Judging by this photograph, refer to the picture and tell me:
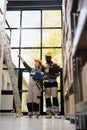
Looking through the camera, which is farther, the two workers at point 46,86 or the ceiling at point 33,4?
the ceiling at point 33,4

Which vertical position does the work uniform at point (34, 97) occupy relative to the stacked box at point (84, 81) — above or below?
below

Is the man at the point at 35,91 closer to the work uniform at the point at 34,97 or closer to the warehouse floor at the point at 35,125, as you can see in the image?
the work uniform at the point at 34,97

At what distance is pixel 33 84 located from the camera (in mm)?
5777

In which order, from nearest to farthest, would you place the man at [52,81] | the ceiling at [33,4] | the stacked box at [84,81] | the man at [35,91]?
the stacked box at [84,81] < the man at [52,81] < the man at [35,91] < the ceiling at [33,4]

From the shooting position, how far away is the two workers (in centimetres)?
528

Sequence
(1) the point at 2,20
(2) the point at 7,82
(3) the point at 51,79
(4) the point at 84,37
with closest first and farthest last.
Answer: (4) the point at 84,37 → (3) the point at 51,79 → (1) the point at 2,20 → (2) the point at 7,82

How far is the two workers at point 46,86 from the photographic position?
528cm

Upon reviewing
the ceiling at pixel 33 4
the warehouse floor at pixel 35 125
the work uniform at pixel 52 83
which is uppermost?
the ceiling at pixel 33 4

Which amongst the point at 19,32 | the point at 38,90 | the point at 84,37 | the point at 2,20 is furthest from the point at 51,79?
the point at 19,32

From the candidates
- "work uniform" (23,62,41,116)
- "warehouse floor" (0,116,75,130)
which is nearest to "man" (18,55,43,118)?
"work uniform" (23,62,41,116)

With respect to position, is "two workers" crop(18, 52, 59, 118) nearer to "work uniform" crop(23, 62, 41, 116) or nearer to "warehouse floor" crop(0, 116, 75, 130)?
"work uniform" crop(23, 62, 41, 116)

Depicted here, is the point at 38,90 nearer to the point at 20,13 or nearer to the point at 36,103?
the point at 36,103

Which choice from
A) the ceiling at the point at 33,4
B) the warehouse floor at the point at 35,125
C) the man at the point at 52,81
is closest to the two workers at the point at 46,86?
the man at the point at 52,81

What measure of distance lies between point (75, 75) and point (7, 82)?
7916 millimetres
